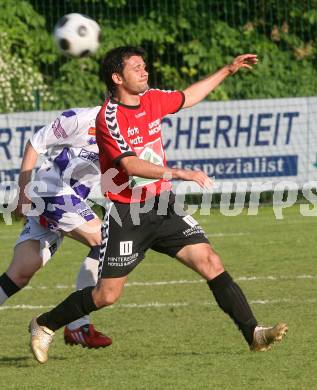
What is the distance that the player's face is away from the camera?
23.7 feet

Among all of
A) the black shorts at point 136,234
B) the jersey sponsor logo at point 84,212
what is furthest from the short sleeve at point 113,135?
the jersey sponsor logo at point 84,212

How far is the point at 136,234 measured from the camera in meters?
7.29

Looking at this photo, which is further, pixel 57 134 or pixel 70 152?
pixel 70 152

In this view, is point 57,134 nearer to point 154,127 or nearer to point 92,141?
point 92,141

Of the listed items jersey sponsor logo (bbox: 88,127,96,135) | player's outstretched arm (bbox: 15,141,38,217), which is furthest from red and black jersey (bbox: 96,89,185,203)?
jersey sponsor logo (bbox: 88,127,96,135)

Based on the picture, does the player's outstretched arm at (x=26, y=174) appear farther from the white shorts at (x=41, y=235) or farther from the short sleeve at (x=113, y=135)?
the short sleeve at (x=113, y=135)

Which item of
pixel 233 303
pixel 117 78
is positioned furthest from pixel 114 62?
pixel 233 303

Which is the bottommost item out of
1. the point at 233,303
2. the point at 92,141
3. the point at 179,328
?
the point at 179,328

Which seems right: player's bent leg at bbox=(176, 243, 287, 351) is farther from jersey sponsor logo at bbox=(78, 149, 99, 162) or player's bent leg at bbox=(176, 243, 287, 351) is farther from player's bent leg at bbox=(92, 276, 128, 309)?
jersey sponsor logo at bbox=(78, 149, 99, 162)

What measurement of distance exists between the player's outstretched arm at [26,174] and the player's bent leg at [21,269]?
274 millimetres

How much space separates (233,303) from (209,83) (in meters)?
1.52

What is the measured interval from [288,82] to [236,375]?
546 inches

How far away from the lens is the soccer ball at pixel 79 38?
9414mm

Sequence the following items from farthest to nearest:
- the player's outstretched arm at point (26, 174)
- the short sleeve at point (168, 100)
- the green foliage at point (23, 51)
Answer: the green foliage at point (23, 51), the player's outstretched arm at point (26, 174), the short sleeve at point (168, 100)
